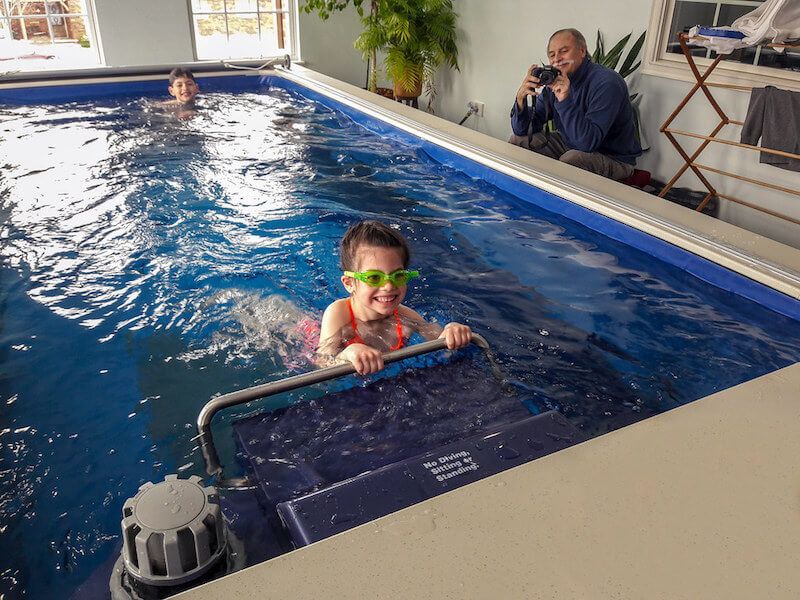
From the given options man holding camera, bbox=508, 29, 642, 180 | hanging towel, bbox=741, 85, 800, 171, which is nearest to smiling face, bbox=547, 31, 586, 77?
man holding camera, bbox=508, 29, 642, 180

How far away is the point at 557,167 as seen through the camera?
396 centimetres

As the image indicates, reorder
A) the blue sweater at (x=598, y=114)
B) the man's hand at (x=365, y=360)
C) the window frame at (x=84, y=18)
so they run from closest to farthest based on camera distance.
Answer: the man's hand at (x=365, y=360)
the blue sweater at (x=598, y=114)
the window frame at (x=84, y=18)

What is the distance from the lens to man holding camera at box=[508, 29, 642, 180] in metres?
4.34

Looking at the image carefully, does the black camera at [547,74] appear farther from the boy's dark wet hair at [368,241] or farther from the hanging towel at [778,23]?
the boy's dark wet hair at [368,241]

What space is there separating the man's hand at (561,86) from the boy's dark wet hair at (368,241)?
270cm

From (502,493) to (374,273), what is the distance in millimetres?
905

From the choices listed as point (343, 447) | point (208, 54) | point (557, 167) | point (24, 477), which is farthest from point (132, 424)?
point (208, 54)

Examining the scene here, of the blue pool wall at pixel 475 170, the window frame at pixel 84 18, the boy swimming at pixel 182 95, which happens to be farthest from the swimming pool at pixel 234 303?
the window frame at pixel 84 18

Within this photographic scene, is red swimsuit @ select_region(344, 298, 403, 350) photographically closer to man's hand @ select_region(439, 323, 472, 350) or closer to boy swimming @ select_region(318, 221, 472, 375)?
boy swimming @ select_region(318, 221, 472, 375)

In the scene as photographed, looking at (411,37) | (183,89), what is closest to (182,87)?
(183,89)

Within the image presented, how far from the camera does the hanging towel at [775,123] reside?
145 inches

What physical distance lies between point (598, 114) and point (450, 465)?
3.39 meters

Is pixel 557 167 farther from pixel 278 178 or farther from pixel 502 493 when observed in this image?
pixel 502 493

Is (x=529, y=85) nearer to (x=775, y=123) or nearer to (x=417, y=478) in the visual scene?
(x=775, y=123)
